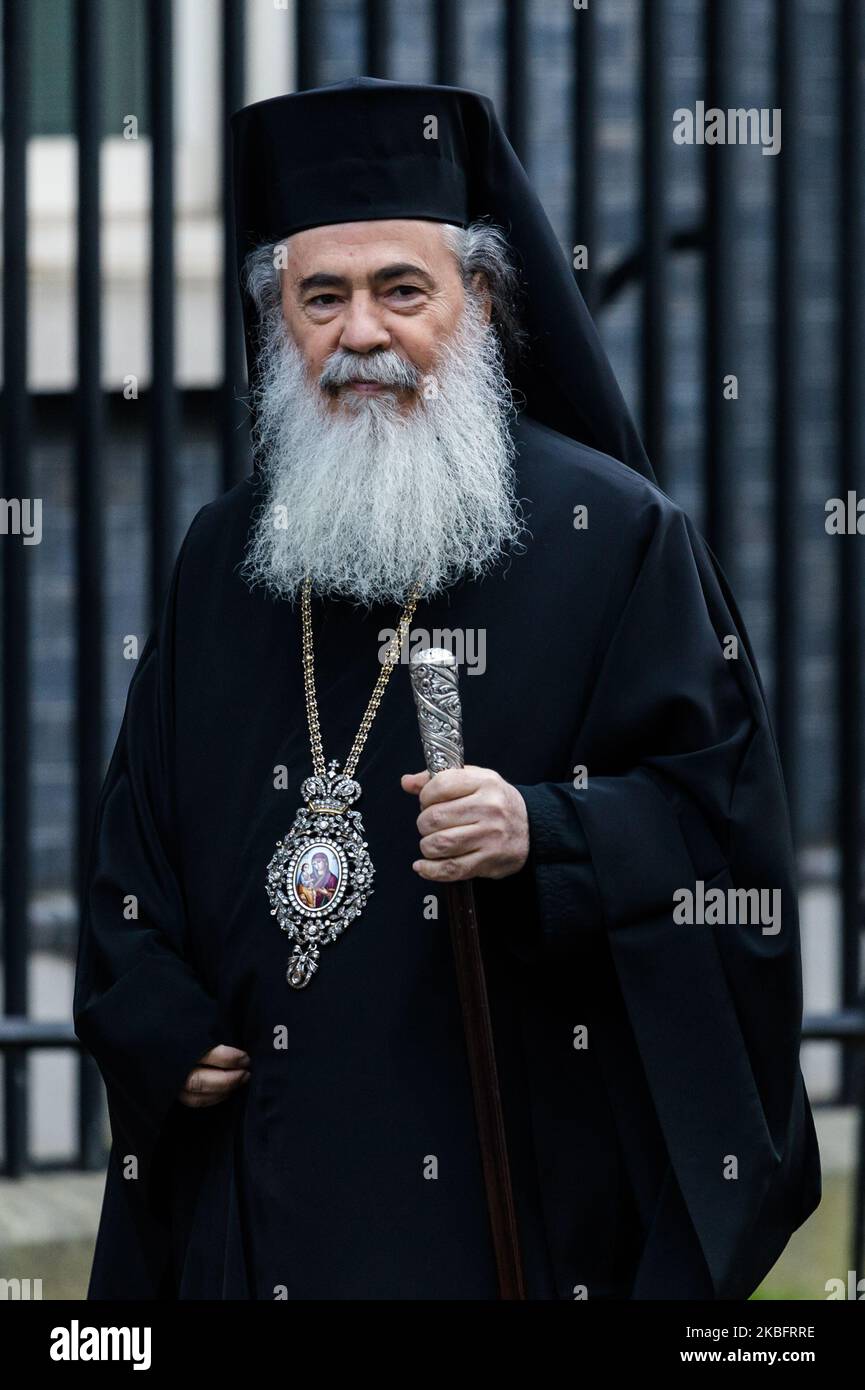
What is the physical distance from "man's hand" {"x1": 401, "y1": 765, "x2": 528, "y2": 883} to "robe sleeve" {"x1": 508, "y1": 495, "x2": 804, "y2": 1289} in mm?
65

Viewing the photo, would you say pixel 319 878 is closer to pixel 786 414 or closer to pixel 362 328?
pixel 362 328

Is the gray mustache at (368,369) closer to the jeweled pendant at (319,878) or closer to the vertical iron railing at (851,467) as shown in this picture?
the jeweled pendant at (319,878)

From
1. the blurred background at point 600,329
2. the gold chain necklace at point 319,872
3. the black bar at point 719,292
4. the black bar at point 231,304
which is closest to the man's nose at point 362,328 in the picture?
the gold chain necklace at point 319,872

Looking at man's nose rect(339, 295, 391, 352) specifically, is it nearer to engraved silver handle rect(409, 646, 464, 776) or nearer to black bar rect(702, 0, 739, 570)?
engraved silver handle rect(409, 646, 464, 776)

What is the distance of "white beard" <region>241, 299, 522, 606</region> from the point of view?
2.79 m

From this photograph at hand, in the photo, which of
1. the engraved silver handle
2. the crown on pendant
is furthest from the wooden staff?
the crown on pendant

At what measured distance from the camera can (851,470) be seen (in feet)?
13.8

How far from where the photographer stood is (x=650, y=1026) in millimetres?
2568

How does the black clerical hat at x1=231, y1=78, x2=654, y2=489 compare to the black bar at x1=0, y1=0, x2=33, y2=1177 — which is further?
the black bar at x1=0, y1=0, x2=33, y2=1177

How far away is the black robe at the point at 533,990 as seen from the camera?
257cm

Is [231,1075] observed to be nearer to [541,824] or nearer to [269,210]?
[541,824]

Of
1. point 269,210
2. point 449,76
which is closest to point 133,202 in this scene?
point 449,76

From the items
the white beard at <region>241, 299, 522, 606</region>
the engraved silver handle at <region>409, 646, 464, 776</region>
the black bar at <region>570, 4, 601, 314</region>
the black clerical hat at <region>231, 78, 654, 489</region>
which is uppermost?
the black bar at <region>570, 4, 601, 314</region>

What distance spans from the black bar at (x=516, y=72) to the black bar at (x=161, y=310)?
2.34 ft
